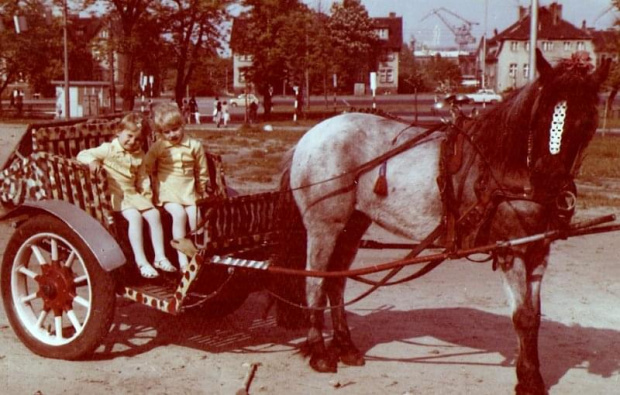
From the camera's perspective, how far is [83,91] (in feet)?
154

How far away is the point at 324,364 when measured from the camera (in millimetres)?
6422

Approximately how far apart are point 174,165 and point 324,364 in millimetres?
1852

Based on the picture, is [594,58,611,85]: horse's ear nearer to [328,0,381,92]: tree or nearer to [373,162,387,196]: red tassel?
[373,162,387,196]: red tassel

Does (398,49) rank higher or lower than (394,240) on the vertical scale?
higher

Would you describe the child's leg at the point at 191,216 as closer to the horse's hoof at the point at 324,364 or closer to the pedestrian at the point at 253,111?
the horse's hoof at the point at 324,364

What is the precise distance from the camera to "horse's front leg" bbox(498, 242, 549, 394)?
222 inches

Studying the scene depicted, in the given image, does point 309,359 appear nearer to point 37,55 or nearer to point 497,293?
point 497,293

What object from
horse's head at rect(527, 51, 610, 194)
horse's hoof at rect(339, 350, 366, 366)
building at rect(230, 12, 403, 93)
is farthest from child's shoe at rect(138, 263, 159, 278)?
building at rect(230, 12, 403, 93)

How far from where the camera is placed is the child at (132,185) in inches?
256

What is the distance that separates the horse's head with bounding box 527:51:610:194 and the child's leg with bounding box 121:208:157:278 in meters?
2.87

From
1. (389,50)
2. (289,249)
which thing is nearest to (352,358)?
(289,249)

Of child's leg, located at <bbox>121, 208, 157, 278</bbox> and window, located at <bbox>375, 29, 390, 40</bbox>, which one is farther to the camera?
window, located at <bbox>375, 29, 390, 40</bbox>

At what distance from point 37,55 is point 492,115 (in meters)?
57.8

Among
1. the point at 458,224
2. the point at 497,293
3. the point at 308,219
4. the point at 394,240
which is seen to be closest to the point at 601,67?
the point at 458,224
